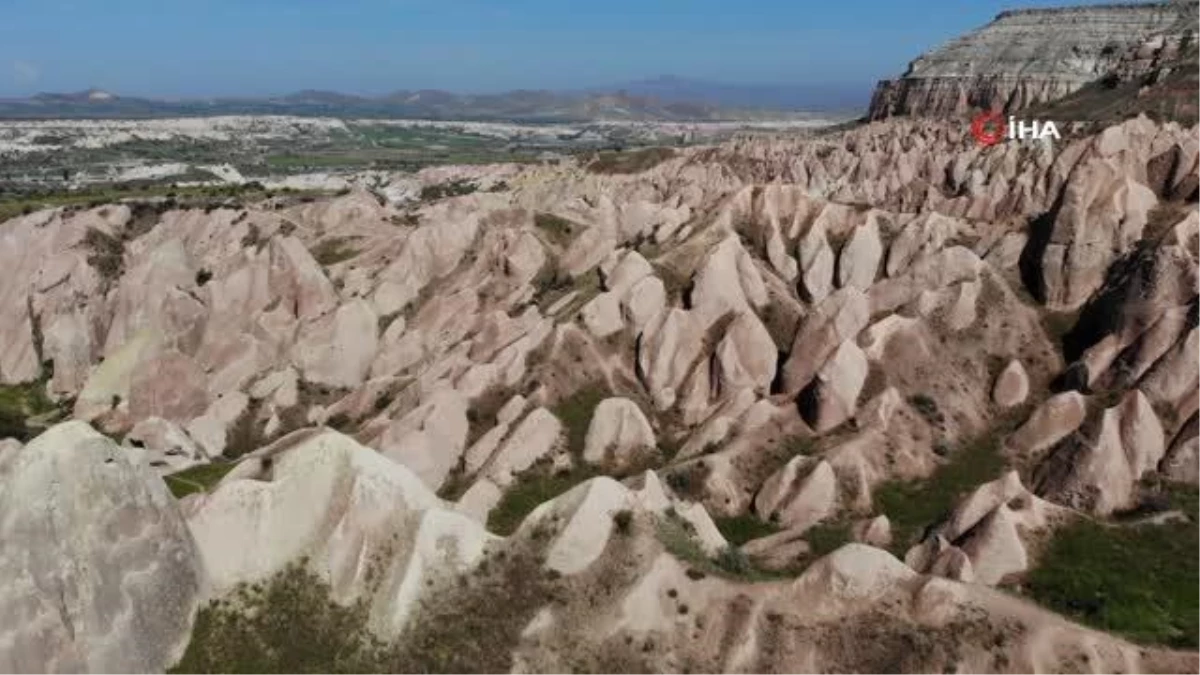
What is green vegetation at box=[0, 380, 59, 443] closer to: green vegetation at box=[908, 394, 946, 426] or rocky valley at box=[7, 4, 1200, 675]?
rocky valley at box=[7, 4, 1200, 675]

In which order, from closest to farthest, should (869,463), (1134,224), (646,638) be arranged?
(646,638), (869,463), (1134,224)

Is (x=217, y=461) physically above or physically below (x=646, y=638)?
below

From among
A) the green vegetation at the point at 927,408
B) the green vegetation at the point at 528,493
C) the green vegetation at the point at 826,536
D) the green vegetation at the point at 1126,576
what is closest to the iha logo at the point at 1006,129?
the green vegetation at the point at 927,408

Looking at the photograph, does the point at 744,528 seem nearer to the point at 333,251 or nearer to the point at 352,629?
the point at 352,629

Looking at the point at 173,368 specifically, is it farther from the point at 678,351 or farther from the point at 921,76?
the point at 921,76

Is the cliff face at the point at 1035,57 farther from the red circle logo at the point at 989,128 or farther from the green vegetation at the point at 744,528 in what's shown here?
the green vegetation at the point at 744,528

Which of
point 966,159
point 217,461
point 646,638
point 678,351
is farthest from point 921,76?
point 646,638

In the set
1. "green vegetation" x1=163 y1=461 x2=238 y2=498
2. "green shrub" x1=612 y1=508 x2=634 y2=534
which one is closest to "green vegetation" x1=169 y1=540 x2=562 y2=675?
"green shrub" x1=612 y1=508 x2=634 y2=534

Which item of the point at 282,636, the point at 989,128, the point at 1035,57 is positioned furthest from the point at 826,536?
the point at 1035,57
